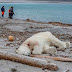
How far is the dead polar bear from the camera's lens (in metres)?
6.60

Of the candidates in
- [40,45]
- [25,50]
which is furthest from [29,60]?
[40,45]

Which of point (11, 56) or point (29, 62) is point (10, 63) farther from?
point (29, 62)

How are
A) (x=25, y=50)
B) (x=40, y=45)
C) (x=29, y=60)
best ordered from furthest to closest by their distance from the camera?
(x=40, y=45), (x=25, y=50), (x=29, y=60)

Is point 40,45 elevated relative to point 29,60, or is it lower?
elevated

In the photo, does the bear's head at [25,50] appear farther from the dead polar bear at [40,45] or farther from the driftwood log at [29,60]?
the driftwood log at [29,60]

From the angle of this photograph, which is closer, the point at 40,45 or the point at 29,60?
the point at 29,60

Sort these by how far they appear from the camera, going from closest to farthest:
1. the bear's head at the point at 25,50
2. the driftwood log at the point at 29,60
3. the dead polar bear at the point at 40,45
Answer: the driftwood log at the point at 29,60 < the bear's head at the point at 25,50 < the dead polar bear at the point at 40,45

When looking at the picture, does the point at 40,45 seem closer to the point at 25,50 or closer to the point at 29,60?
the point at 25,50

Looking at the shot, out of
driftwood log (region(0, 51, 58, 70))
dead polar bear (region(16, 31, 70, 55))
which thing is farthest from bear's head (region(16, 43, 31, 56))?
driftwood log (region(0, 51, 58, 70))

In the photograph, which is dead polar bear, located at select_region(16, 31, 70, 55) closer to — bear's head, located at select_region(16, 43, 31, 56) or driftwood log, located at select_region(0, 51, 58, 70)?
bear's head, located at select_region(16, 43, 31, 56)

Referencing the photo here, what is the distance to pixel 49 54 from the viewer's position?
276 inches

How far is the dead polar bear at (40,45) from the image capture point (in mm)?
6600

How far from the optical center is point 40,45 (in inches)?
269

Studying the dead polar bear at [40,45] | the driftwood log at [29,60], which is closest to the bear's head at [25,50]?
the dead polar bear at [40,45]
